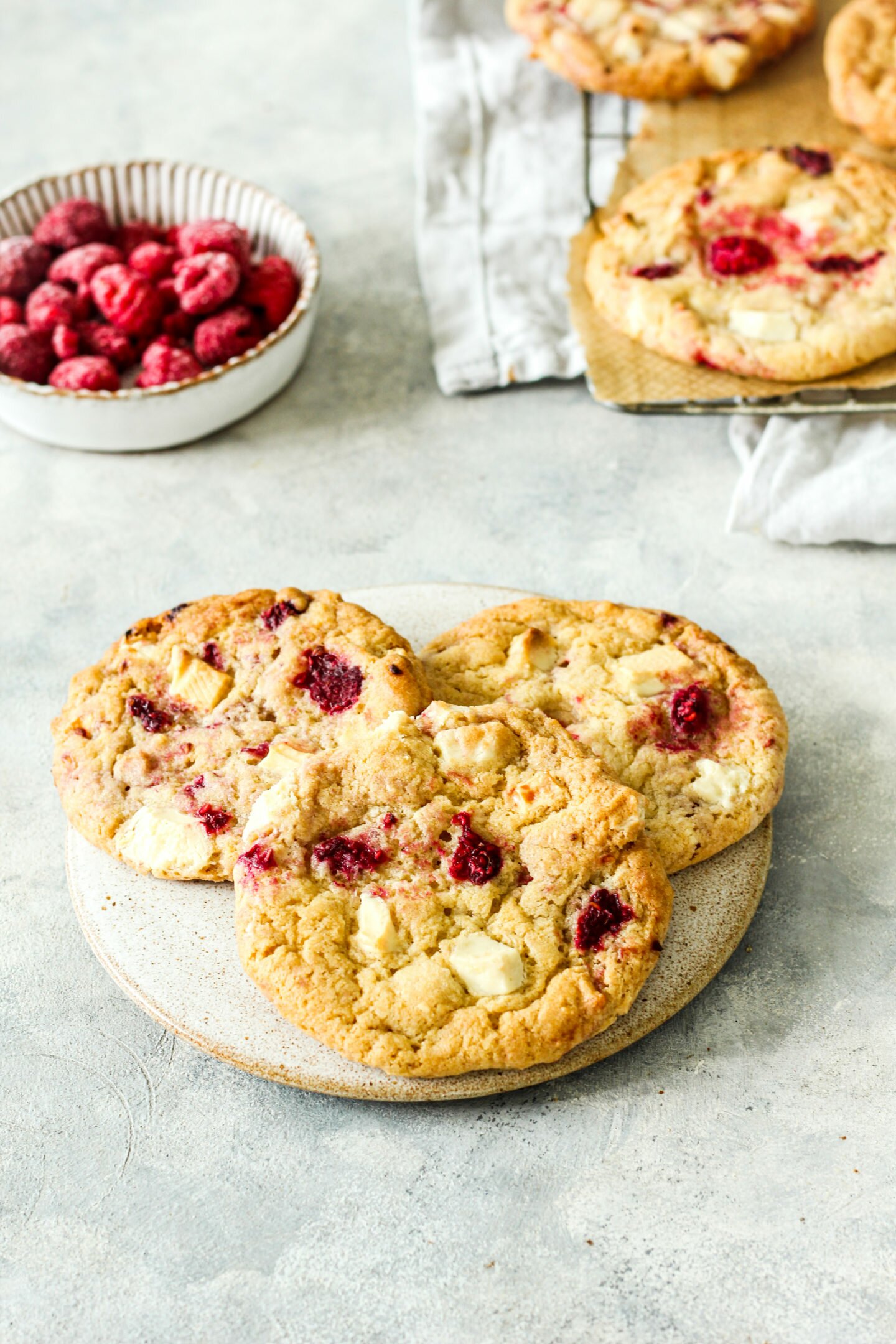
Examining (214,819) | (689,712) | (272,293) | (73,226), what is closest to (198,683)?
(214,819)

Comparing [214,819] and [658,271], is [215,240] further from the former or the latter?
[214,819]

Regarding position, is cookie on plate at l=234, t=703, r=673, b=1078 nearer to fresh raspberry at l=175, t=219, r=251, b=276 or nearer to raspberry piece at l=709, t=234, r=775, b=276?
raspberry piece at l=709, t=234, r=775, b=276

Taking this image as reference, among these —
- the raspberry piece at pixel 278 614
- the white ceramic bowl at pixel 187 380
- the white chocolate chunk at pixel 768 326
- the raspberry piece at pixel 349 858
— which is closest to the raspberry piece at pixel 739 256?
the white chocolate chunk at pixel 768 326

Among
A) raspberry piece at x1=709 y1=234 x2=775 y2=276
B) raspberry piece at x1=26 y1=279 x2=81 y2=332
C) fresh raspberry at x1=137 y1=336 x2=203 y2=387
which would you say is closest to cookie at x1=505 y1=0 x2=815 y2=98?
raspberry piece at x1=709 y1=234 x2=775 y2=276

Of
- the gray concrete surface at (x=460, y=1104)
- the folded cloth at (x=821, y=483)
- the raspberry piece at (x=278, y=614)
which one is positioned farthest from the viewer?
the folded cloth at (x=821, y=483)

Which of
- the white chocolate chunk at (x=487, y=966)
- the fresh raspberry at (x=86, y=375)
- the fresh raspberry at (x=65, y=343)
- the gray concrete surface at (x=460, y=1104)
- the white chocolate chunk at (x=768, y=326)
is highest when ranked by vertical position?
the white chocolate chunk at (x=768, y=326)

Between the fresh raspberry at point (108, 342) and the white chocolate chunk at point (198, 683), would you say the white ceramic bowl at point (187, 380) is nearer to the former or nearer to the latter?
the fresh raspberry at point (108, 342)

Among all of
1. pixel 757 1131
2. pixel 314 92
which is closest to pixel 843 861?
pixel 757 1131
